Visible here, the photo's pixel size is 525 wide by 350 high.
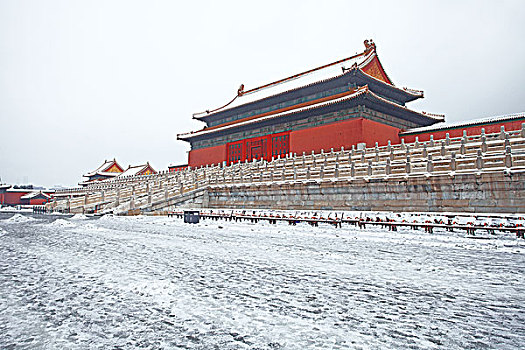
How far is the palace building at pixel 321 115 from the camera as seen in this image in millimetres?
22266

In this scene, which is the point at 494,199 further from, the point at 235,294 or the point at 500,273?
the point at 235,294

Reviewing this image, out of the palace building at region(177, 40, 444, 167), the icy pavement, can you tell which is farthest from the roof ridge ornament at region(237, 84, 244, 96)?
the icy pavement

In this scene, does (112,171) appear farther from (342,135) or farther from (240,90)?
(342,135)

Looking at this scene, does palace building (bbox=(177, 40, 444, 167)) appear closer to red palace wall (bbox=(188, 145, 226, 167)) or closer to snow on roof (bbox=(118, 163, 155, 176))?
red palace wall (bbox=(188, 145, 226, 167))

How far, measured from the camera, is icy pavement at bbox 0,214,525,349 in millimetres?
2389

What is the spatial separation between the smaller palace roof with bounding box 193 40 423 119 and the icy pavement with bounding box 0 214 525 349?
63.8ft

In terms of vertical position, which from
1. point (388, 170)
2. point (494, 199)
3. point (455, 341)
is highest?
point (388, 170)

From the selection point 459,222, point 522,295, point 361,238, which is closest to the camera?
point 522,295

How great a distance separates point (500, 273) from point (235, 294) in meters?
3.41

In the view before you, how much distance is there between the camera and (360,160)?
14.9 meters

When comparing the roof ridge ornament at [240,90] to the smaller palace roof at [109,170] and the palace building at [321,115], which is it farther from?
the smaller palace roof at [109,170]

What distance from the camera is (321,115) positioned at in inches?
945

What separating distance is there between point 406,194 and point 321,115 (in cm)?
1355

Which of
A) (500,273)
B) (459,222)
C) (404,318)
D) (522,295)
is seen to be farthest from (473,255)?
(459,222)
